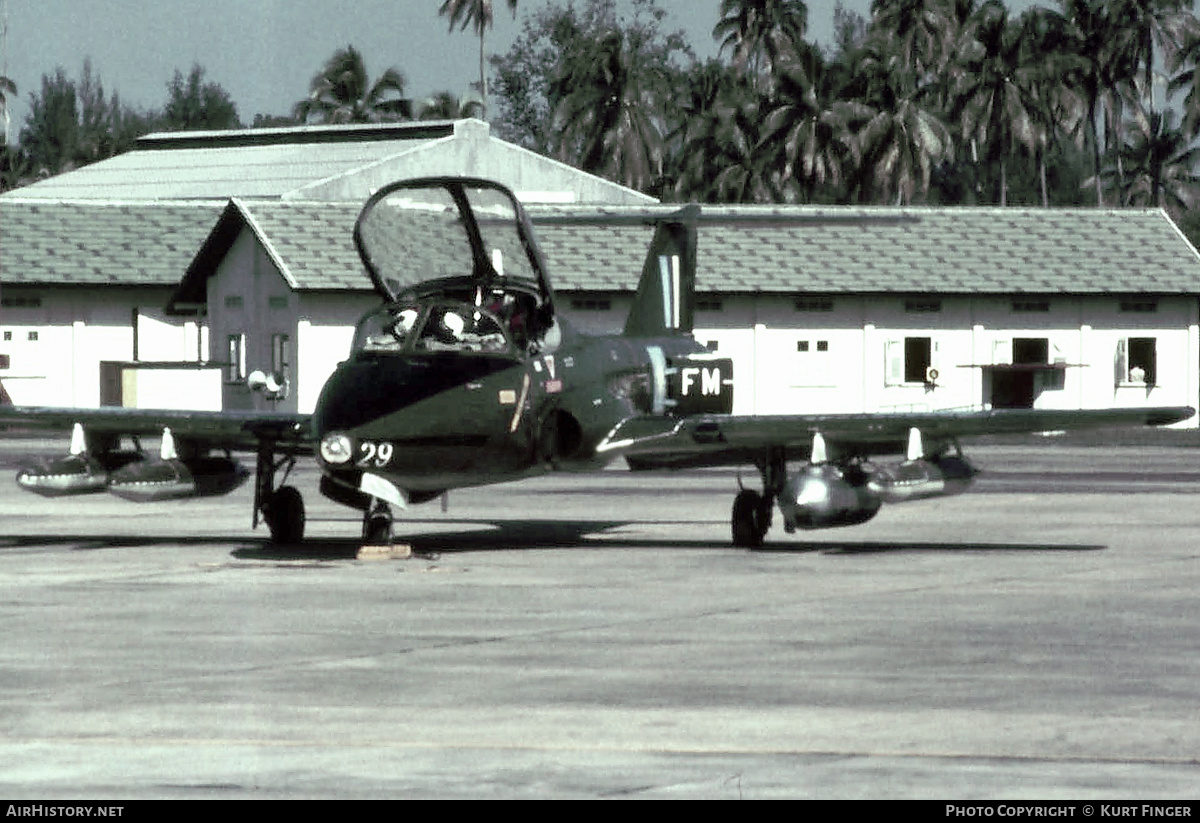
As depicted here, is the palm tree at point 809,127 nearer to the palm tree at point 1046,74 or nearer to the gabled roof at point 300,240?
the palm tree at point 1046,74

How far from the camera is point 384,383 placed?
23.7 meters

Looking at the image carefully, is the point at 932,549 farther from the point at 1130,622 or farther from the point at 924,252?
the point at 924,252

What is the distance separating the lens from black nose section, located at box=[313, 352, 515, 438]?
23.5 metres

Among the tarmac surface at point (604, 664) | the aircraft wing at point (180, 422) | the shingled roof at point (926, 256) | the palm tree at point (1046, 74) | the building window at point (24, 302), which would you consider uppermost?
the palm tree at point (1046, 74)

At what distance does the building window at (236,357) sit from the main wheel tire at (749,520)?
4261 centimetres

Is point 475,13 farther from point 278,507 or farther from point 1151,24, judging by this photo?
point 278,507

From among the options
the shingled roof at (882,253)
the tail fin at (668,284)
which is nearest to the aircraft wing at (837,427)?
the tail fin at (668,284)

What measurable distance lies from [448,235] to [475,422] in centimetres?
246

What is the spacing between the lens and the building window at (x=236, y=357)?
68625mm

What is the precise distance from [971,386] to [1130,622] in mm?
50780

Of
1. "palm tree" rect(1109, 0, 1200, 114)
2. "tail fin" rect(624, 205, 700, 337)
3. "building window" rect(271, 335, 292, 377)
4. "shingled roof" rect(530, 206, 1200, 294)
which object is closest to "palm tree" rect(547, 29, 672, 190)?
"palm tree" rect(1109, 0, 1200, 114)

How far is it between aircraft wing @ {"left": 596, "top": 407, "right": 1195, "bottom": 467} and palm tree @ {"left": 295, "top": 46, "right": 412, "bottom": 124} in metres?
95.8

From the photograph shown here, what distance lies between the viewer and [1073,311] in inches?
2751
